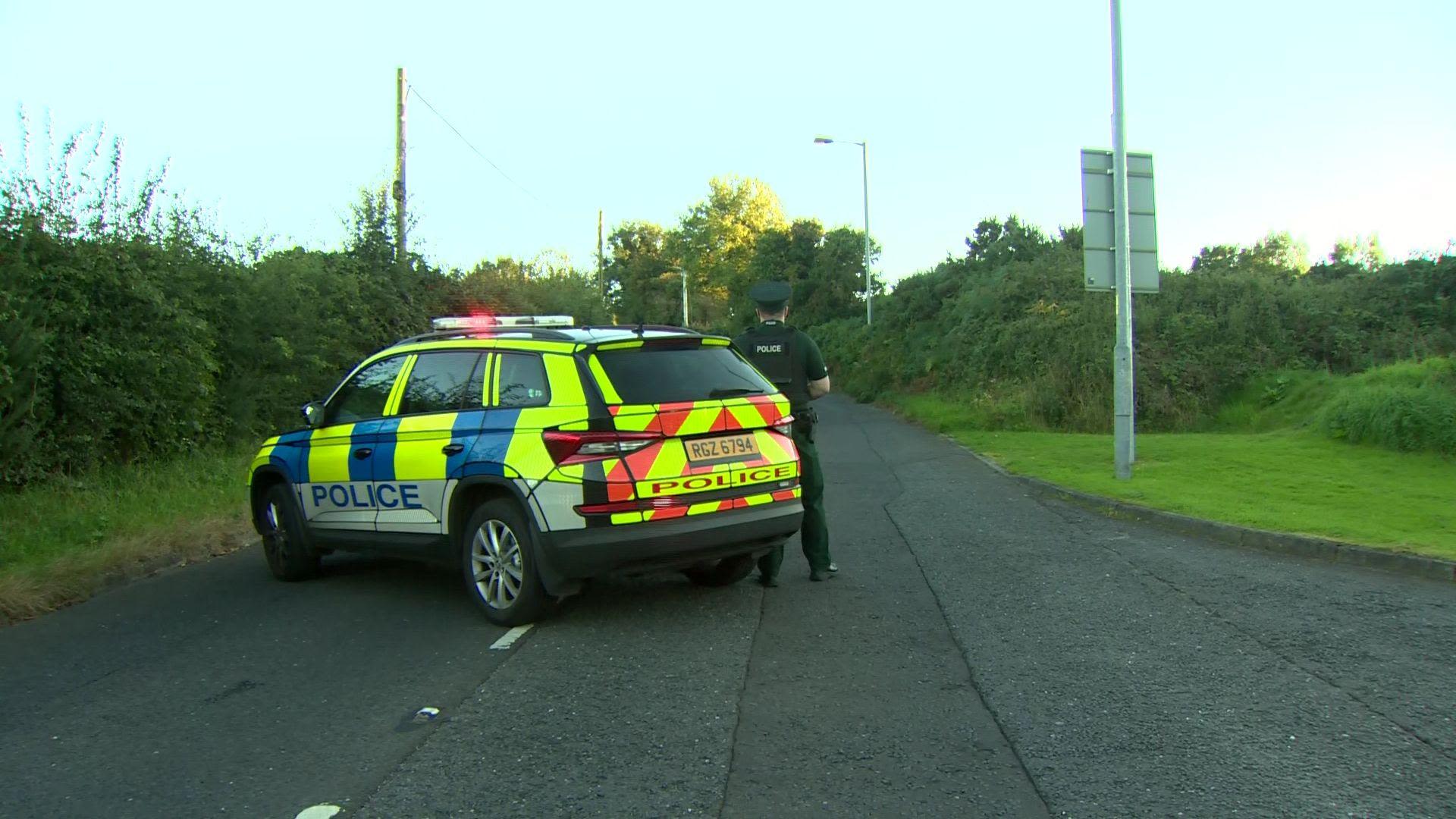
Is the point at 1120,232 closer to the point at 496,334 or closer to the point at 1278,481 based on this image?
the point at 1278,481

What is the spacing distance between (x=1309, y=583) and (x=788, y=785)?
510 cm

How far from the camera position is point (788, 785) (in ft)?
12.7

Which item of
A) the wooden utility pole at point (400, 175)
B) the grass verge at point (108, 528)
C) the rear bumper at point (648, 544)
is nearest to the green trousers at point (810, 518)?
the rear bumper at point (648, 544)

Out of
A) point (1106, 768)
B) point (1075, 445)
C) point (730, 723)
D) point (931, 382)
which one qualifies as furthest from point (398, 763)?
point (931, 382)

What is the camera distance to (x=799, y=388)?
7.38 m

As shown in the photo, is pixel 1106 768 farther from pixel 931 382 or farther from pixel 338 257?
pixel 931 382

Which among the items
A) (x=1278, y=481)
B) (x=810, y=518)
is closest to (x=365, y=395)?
(x=810, y=518)

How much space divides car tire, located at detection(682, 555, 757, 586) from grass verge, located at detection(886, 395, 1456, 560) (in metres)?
4.72

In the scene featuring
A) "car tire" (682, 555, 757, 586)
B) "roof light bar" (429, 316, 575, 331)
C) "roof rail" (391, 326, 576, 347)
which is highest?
"roof light bar" (429, 316, 575, 331)

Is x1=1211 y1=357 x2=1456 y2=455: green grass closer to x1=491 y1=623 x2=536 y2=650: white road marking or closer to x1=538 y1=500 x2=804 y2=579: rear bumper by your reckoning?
x1=538 y1=500 x2=804 y2=579: rear bumper

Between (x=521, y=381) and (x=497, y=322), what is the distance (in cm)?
128

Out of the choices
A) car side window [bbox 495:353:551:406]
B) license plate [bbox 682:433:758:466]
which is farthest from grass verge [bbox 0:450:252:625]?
license plate [bbox 682:433:758:466]

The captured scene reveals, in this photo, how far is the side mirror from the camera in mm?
7629

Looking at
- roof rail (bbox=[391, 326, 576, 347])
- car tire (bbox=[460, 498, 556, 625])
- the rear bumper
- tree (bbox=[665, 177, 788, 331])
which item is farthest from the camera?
tree (bbox=[665, 177, 788, 331])
